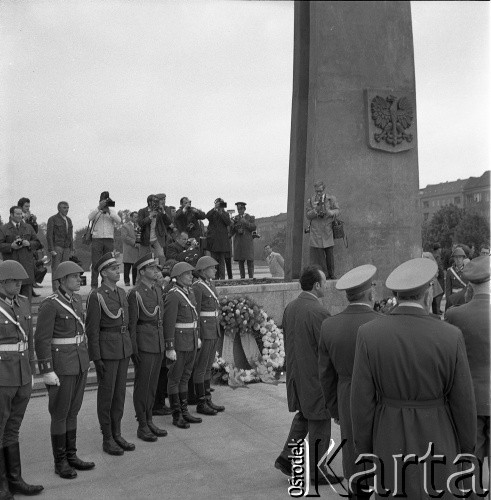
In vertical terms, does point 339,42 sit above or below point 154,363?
above

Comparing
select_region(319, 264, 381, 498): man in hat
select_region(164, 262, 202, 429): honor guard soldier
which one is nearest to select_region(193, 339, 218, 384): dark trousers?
select_region(164, 262, 202, 429): honor guard soldier

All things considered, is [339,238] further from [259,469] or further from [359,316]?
[359,316]

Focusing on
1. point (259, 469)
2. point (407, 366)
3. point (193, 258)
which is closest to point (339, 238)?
point (193, 258)

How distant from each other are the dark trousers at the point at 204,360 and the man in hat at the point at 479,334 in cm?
361

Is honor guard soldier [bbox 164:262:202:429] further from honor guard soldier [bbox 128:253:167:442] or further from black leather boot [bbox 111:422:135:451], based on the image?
black leather boot [bbox 111:422:135:451]

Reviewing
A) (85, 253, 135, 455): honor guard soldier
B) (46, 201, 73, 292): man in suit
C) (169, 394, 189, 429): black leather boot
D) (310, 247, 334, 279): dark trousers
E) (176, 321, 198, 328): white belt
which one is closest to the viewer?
(85, 253, 135, 455): honor guard soldier

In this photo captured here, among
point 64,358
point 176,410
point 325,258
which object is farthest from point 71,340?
point 325,258

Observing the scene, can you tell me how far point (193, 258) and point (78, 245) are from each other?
3.76m

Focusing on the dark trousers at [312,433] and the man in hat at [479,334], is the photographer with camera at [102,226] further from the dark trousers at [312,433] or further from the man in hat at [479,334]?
the man in hat at [479,334]

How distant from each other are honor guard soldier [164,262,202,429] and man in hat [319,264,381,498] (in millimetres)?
2671

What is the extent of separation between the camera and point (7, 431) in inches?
189

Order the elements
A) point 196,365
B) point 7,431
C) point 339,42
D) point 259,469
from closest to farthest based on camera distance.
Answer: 1. point 7,431
2. point 259,469
3. point 196,365
4. point 339,42

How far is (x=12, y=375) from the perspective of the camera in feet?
15.4

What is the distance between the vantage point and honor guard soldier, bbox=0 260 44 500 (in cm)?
471
